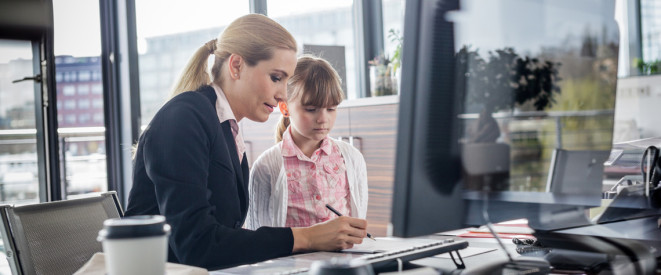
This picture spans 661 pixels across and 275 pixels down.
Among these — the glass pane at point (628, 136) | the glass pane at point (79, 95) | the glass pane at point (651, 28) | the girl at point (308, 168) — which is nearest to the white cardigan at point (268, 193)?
the girl at point (308, 168)

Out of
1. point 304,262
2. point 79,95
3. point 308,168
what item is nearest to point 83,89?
point 79,95

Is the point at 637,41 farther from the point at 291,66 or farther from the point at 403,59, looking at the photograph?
the point at 403,59

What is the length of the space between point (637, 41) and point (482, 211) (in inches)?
127

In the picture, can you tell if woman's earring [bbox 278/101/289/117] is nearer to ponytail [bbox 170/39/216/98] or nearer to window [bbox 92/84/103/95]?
ponytail [bbox 170/39/216/98]

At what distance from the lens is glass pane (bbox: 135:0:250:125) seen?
3.75 m

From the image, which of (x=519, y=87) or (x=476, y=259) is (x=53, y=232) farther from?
(x=519, y=87)

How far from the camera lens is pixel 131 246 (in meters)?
0.68

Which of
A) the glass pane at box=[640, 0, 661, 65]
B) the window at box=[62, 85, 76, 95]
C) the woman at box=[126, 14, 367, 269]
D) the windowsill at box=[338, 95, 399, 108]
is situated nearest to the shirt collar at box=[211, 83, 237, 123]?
the woman at box=[126, 14, 367, 269]

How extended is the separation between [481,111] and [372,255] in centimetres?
26

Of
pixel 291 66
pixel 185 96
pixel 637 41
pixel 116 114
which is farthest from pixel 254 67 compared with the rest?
pixel 637 41

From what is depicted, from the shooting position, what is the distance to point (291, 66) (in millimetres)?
1541

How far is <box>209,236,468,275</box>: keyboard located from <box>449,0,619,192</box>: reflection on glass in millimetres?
187

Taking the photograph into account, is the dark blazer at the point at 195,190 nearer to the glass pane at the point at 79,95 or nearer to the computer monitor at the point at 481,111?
the computer monitor at the point at 481,111

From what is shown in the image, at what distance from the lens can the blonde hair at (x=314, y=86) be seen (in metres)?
1.98
